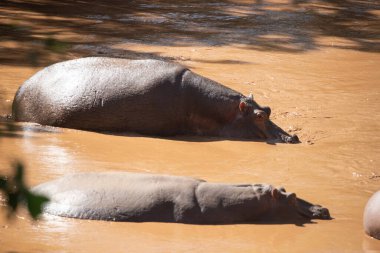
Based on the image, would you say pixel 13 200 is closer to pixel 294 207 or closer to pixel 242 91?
pixel 294 207

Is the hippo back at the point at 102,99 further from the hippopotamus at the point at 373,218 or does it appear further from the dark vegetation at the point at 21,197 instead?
the dark vegetation at the point at 21,197

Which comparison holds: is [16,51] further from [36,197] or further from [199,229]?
[36,197]

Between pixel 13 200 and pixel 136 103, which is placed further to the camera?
pixel 136 103

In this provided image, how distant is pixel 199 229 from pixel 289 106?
199 inches

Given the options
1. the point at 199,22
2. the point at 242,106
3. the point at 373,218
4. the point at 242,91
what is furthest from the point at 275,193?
the point at 199,22

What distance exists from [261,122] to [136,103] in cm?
143

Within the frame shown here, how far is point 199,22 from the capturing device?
16.4 m

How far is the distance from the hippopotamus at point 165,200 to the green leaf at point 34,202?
153 inches

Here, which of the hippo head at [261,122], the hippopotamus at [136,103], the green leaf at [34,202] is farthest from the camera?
the hippo head at [261,122]

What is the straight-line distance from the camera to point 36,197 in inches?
51.7

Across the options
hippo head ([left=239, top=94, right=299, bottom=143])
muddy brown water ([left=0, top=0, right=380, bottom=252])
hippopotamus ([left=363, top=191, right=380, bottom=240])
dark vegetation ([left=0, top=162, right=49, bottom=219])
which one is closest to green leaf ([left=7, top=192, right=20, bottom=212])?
dark vegetation ([left=0, top=162, right=49, bottom=219])

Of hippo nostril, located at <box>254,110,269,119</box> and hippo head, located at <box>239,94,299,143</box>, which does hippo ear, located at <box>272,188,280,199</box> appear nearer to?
hippo head, located at <box>239,94,299,143</box>

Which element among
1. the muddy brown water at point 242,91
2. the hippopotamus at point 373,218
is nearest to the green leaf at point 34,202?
the muddy brown water at point 242,91

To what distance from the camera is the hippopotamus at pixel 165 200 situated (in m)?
5.26
